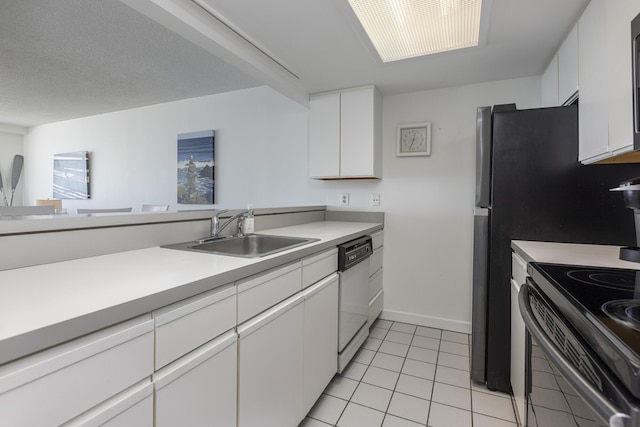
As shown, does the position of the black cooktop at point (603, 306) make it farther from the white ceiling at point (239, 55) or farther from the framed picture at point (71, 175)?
the framed picture at point (71, 175)

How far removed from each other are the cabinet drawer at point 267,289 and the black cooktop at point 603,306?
88cm

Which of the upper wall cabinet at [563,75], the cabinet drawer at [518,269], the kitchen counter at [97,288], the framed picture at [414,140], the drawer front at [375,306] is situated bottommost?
the drawer front at [375,306]

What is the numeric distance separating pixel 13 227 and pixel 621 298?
1740 millimetres

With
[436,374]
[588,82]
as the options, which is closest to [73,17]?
[588,82]

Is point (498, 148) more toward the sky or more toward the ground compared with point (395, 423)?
more toward the sky

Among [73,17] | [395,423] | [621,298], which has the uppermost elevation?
[73,17]

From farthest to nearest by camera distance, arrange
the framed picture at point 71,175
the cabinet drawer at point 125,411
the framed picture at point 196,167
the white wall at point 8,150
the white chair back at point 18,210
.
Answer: the white wall at point 8,150 → the framed picture at point 71,175 → the framed picture at point 196,167 → the white chair back at point 18,210 → the cabinet drawer at point 125,411

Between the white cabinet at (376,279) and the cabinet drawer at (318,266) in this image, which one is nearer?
the cabinet drawer at (318,266)

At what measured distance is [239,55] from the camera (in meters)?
1.81

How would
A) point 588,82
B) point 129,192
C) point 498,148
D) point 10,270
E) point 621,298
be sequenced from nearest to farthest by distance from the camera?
point 621,298, point 10,270, point 588,82, point 498,148, point 129,192

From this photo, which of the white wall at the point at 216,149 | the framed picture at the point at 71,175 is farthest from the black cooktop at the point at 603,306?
the framed picture at the point at 71,175

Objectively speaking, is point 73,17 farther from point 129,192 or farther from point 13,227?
point 129,192

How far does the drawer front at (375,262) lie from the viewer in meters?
2.31

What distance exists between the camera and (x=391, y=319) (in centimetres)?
269
